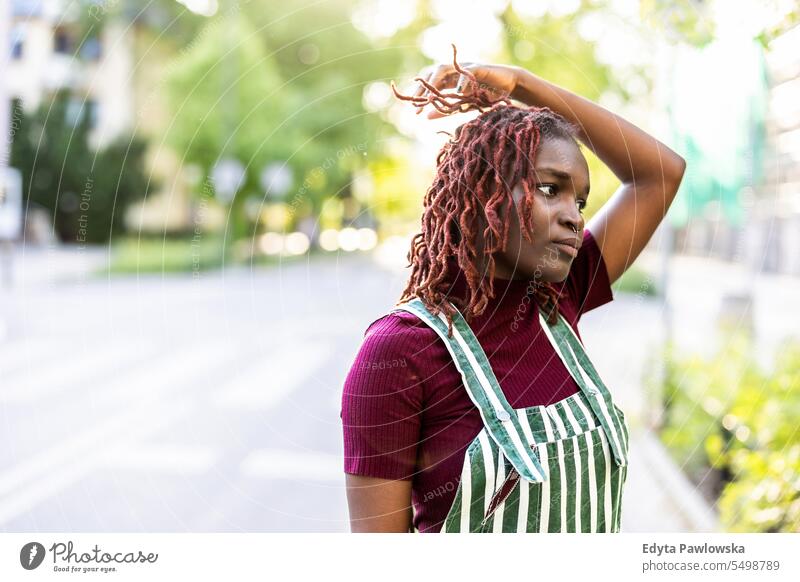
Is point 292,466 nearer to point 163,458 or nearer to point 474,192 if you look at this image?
point 163,458

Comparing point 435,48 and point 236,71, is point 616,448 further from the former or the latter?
point 236,71

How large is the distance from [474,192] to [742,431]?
2.31 m

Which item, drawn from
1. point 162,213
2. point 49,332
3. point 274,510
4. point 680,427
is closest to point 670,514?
point 680,427

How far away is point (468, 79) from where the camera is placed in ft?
4.43

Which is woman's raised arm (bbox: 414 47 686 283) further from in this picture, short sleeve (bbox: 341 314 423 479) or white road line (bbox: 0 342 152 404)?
white road line (bbox: 0 342 152 404)

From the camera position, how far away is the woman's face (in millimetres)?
1259

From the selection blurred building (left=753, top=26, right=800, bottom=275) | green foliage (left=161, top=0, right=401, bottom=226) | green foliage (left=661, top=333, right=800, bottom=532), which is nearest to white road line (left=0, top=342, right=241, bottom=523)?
green foliage (left=161, top=0, right=401, bottom=226)

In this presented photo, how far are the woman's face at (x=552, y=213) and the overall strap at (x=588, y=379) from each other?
4.3 inches

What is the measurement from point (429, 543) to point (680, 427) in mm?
2776

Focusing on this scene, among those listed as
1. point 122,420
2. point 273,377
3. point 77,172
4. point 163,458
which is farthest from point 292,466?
point 77,172

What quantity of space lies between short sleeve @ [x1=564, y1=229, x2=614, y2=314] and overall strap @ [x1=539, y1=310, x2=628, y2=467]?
96mm

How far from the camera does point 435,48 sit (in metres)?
1.97

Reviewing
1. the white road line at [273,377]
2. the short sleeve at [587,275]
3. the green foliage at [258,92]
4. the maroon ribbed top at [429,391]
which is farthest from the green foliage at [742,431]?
the green foliage at [258,92]

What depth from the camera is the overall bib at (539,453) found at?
3.99 ft
